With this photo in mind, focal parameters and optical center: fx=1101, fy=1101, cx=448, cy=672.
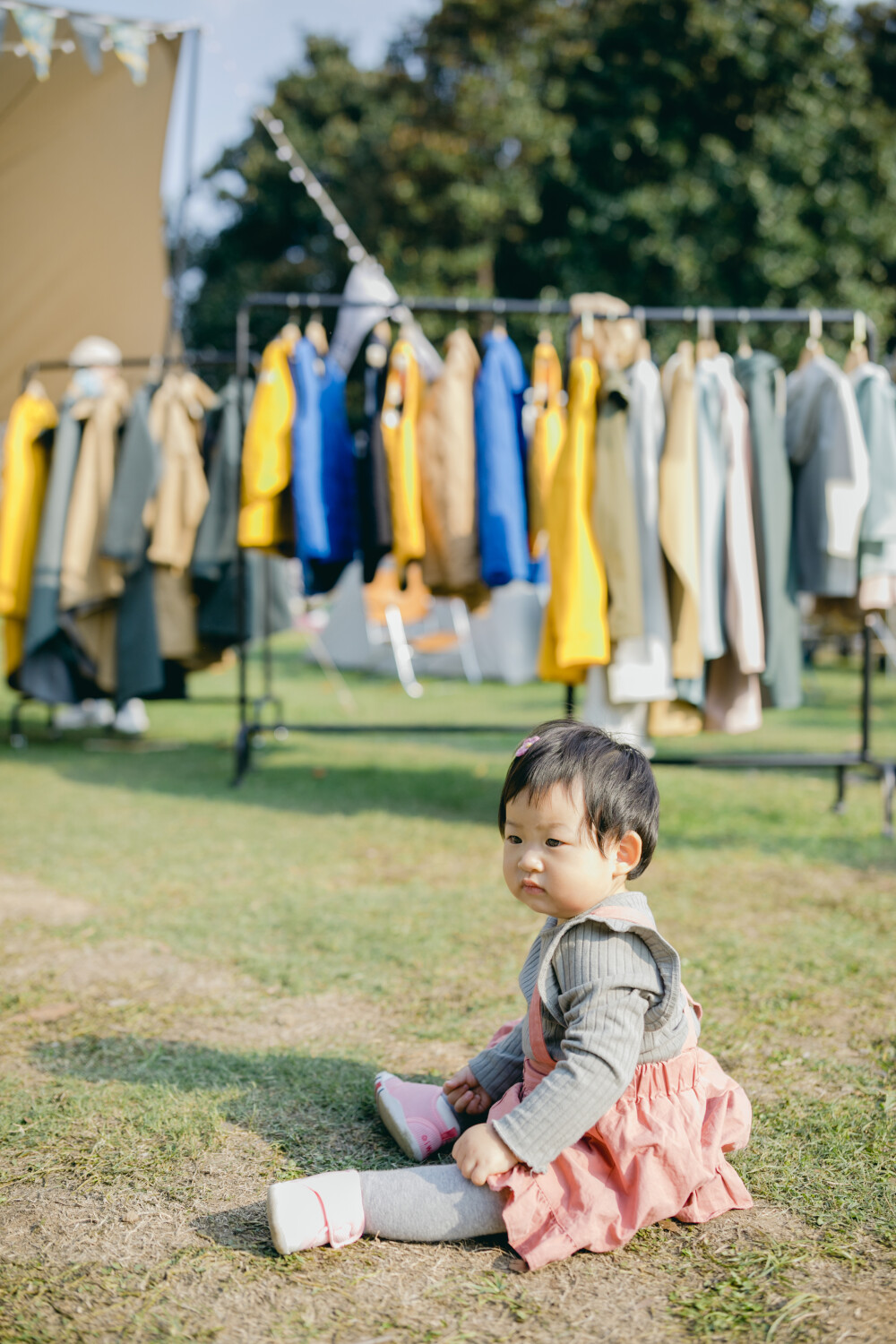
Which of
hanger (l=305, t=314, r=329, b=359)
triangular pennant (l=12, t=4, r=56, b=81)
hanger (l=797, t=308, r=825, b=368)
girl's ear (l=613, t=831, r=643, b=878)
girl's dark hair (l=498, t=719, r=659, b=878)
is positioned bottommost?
girl's ear (l=613, t=831, r=643, b=878)

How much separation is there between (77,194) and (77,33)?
2176 mm

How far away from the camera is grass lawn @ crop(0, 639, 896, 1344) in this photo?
1.39m

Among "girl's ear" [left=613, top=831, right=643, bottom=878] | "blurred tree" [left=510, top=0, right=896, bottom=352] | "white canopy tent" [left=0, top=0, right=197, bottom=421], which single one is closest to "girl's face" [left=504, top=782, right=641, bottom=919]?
"girl's ear" [left=613, top=831, right=643, bottom=878]

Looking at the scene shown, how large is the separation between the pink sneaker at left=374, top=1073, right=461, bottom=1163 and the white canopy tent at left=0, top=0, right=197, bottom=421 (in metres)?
6.73

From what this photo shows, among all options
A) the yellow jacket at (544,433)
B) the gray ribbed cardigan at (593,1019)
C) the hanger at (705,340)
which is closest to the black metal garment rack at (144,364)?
the yellow jacket at (544,433)

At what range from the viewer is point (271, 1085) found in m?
2.00

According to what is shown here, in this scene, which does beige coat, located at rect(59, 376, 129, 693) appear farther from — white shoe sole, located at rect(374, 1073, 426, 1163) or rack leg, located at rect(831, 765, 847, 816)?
white shoe sole, located at rect(374, 1073, 426, 1163)

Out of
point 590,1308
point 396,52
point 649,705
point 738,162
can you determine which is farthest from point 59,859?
point 396,52

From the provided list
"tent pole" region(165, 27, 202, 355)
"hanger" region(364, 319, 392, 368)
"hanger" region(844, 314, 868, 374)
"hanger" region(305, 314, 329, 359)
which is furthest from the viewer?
"tent pole" region(165, 27, 202, 355)

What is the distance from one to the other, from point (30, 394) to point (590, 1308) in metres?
5.16

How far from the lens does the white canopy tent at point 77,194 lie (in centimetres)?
755

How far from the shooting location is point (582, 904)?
158 centimetres

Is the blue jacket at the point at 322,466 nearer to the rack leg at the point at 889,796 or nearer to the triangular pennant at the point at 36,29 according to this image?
the rack leg at the point at 889,796

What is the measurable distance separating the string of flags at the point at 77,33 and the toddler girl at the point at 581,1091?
19.3ft
